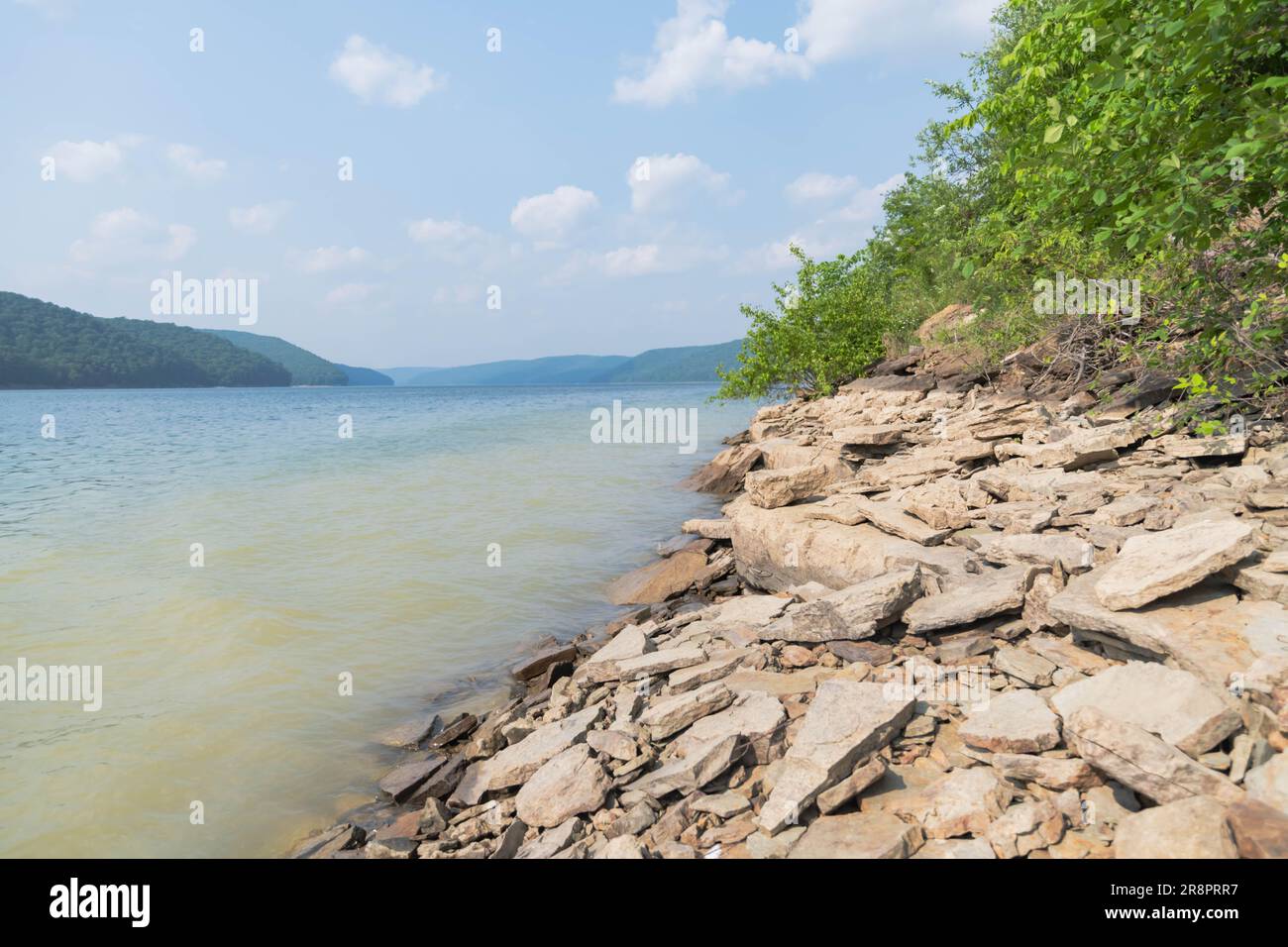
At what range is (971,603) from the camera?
6.14 meters

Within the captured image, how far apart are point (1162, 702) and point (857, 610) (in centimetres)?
265

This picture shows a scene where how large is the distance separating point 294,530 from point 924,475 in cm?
1575

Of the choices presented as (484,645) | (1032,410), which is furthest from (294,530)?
(1032,410)

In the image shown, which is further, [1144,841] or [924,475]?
[924,475]

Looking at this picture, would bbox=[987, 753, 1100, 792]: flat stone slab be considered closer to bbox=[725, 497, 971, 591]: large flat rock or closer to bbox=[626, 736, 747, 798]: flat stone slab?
bbox=[626, 736, 747, 798]: flat stone slab

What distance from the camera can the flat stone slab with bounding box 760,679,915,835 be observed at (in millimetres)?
4176

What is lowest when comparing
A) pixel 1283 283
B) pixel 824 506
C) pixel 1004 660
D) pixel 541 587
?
pixel 541 587

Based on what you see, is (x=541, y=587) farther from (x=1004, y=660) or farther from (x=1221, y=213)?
(x=1221, y=213)

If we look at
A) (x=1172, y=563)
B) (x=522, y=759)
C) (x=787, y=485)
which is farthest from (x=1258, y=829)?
(x=787, y=485)

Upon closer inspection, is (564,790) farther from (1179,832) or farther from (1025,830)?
(1179,832)

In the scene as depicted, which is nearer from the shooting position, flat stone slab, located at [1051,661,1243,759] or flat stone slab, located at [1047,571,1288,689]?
flat stone slab, located at [1051,661,1243,759]

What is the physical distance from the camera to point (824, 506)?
1056 cm

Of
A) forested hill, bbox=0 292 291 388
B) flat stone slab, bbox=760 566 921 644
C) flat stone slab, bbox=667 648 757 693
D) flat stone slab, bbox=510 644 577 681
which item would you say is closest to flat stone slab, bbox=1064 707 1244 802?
flat stone slab, bbox=760 566 921 644

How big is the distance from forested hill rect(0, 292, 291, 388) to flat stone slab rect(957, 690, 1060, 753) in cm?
15544
